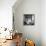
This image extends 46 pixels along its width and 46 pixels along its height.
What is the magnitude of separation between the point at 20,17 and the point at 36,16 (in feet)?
2.84

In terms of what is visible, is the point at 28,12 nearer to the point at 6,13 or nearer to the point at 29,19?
the point at 29,19

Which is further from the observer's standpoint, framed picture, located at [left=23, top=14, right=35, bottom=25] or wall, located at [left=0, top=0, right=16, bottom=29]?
framed picture, located at [left=23, top=14, right=35, bottom=25]

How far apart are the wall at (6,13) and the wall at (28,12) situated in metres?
1.28

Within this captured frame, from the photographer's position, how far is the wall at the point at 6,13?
4.74 meters

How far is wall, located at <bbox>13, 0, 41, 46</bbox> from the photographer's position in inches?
239

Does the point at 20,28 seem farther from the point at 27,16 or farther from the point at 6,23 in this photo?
the point at 6,23

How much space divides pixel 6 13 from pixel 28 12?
162 cm

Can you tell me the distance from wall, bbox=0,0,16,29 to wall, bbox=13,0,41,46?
128 cm

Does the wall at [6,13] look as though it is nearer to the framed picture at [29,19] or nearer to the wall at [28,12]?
the wall at [28,12]

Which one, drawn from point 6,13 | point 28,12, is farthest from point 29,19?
point 6,13

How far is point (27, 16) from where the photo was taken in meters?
6.09

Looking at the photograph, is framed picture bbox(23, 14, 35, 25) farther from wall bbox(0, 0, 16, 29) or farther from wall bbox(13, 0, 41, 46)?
wall bbox(0, 0, 16, 29)

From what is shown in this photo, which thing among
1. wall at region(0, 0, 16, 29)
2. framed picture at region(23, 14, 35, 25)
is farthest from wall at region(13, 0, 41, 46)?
wall at region(0, 0, 16, 29)

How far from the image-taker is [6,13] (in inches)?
189
